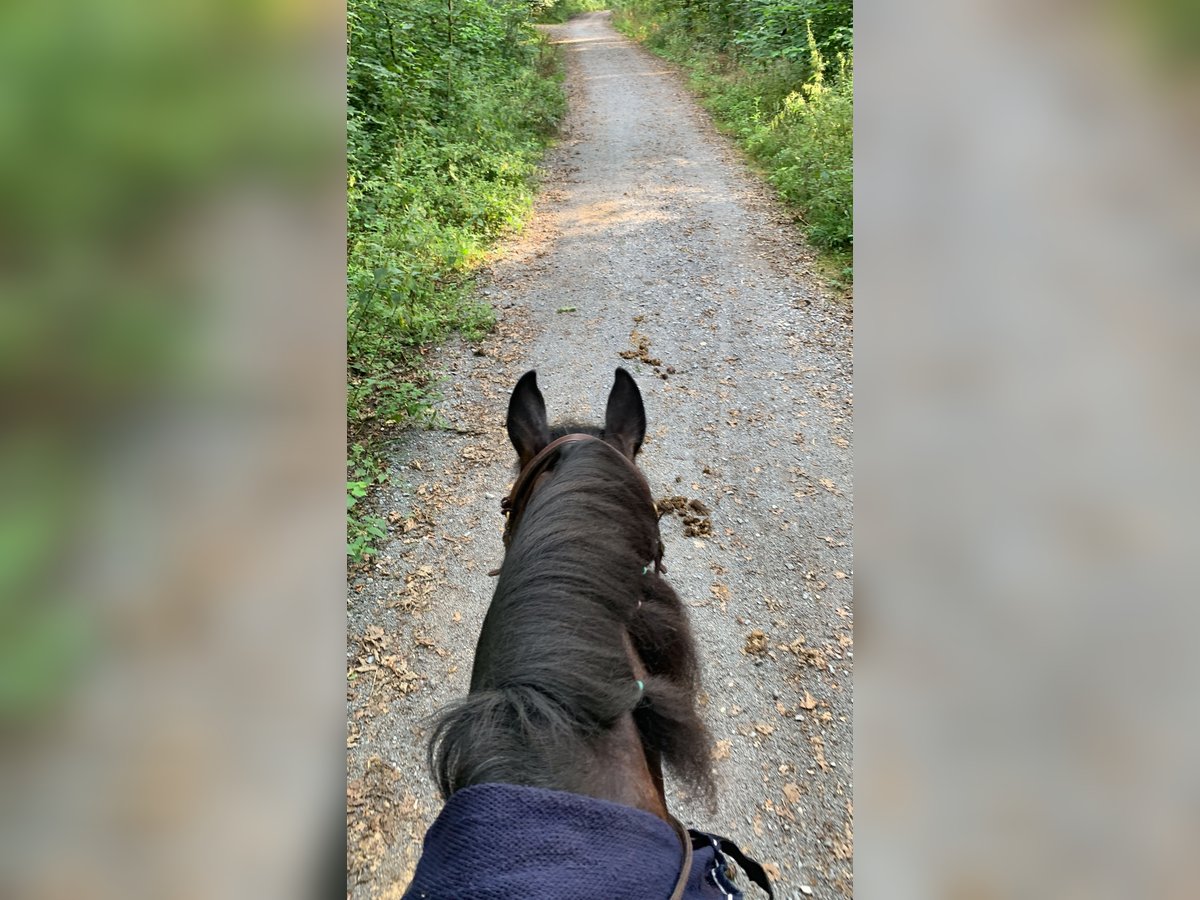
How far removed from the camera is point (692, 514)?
12.9ft

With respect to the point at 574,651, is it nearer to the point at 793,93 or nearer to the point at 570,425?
the point at 570,425

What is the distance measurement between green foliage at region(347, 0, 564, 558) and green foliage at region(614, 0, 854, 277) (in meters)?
3.17

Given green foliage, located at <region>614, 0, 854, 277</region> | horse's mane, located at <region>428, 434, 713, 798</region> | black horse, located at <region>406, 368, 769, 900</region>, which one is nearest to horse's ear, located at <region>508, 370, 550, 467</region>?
black horse, located at <region>406, 368, 769, 900</region>

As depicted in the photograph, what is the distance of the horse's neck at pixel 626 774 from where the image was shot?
4.12ft

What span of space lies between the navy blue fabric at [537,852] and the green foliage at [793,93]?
3958mm

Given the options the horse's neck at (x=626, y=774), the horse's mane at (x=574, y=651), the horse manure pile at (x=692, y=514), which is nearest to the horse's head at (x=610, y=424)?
the horse's mane at (x=574, y=651)

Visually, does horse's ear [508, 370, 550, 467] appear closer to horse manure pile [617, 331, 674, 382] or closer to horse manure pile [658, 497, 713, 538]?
horse manure pile [658, 497, 713, 538]

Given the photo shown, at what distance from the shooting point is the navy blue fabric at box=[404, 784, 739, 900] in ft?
3.12
